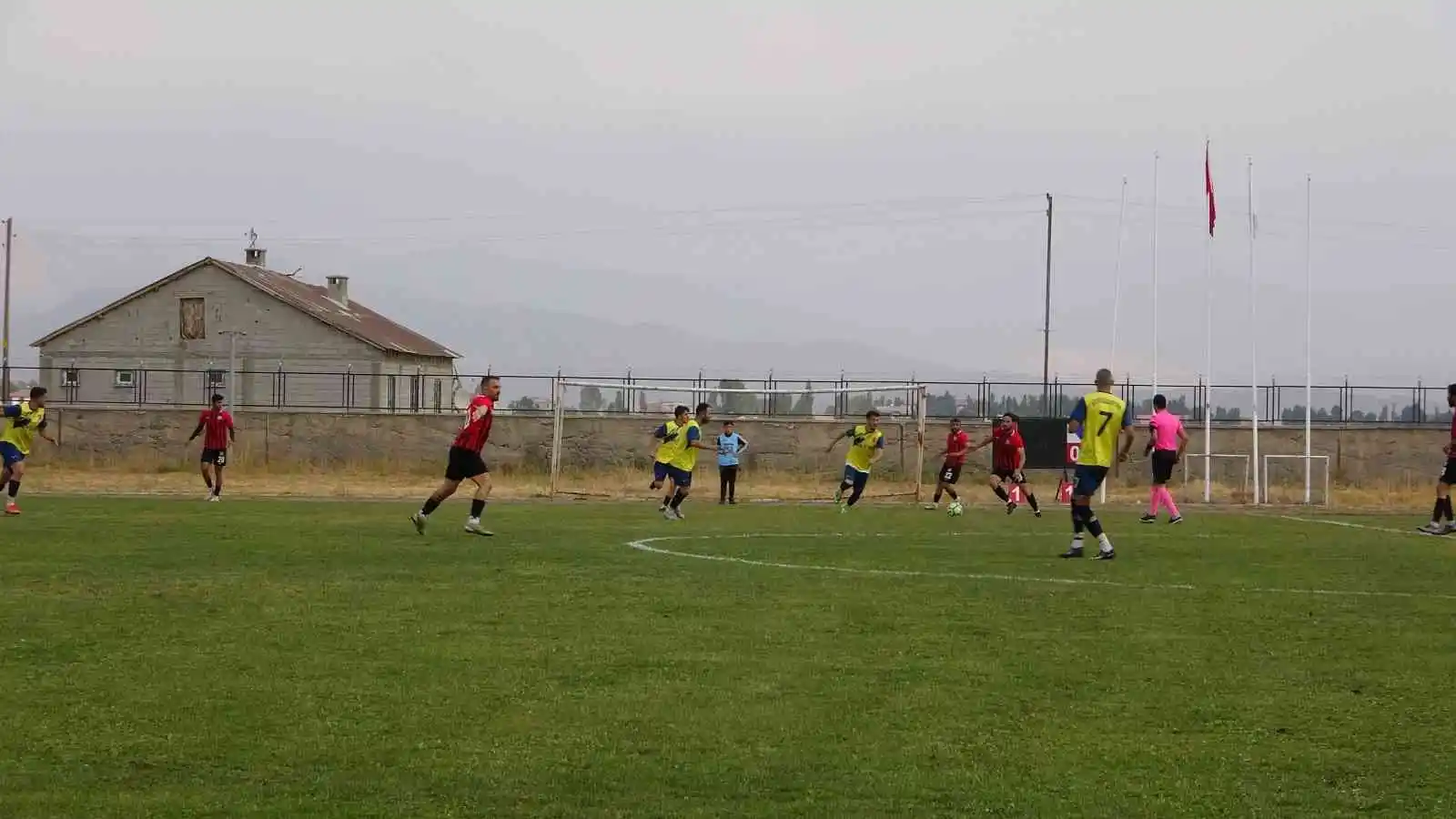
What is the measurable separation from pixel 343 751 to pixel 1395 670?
19.8ft

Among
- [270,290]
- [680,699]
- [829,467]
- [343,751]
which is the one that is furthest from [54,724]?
[270,290]

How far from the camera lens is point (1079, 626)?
12414 millimetres

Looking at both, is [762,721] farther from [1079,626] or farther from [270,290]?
[270,290]

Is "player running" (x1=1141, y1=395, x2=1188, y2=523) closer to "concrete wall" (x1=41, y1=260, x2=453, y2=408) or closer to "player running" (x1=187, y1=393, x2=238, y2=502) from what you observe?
"player running" (x1=187, y1=393, x2=238, y2=502)

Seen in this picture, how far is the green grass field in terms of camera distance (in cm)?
710

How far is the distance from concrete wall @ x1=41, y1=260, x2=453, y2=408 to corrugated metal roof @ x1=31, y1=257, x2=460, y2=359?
14.7 inches

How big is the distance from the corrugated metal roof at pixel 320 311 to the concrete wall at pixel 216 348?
374mm

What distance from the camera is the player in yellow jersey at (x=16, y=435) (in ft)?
87.9

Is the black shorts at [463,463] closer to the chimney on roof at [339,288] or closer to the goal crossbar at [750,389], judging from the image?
the goal crossbar at [750,389]

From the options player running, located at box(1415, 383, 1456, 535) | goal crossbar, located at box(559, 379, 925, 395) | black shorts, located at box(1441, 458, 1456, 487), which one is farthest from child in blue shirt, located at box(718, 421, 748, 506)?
black shorts, located at box(1441, 458, 1456, 487)

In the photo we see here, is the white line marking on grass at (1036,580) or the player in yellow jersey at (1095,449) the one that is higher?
the player in yellow jersey at (1095,449)

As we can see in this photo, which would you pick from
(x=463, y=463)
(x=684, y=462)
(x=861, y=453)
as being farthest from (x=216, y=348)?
(x=463, y=463)

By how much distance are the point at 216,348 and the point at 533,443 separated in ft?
97.4

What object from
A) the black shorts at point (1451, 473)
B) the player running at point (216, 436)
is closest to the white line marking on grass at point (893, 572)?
the black shorts at point (1451, 473)
